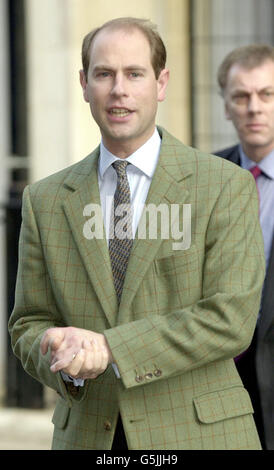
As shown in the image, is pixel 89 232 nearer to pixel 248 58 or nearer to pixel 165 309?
pixel 165 309

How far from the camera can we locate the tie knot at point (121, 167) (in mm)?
2932

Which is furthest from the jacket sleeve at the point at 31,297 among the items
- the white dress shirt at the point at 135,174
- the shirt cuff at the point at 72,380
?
the white dress shirt at the point at 135,174

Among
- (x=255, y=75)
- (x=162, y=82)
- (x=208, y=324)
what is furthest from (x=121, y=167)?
(x=255, y=75)

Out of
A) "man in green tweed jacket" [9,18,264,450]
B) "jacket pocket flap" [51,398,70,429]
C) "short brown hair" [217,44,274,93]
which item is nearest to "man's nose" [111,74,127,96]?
"man in green tweed jacket" [9,18,264,450]

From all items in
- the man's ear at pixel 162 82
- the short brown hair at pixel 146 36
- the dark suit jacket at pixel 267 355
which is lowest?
the dark suit jacket at pixel 267 355

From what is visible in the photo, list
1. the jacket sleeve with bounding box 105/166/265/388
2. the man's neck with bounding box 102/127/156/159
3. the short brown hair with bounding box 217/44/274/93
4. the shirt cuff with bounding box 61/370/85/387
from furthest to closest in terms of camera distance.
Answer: the short brown hair with bounding box 217/44/274/93, the man's neck with bounding box 102/127/156/159, the shirt cuff with bounding box 61/370/85/387, the jacket sleeve with bounding box 105/166/265/388

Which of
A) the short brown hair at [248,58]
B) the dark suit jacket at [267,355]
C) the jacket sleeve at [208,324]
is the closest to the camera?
the jacket sleeve at [208,324]

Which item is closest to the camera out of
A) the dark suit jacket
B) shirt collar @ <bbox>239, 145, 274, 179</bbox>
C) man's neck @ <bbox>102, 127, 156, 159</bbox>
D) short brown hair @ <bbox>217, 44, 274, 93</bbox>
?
man's neck @ <bbox>102, 127, 156, 159</bbox>

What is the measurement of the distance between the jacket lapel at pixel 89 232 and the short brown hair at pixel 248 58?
4.86ft

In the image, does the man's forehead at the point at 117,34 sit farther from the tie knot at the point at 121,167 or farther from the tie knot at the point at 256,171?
the tie knot at the point at 256,171

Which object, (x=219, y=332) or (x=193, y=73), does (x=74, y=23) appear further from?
(x=219, y=332)

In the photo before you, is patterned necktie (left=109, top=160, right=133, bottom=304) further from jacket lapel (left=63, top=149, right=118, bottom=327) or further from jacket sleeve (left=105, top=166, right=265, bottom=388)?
jacket sleeve (left=105, top=166, right=265, bottom=388)

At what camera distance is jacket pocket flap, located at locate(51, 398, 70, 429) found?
2.96 meters

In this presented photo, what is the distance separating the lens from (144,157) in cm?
295
